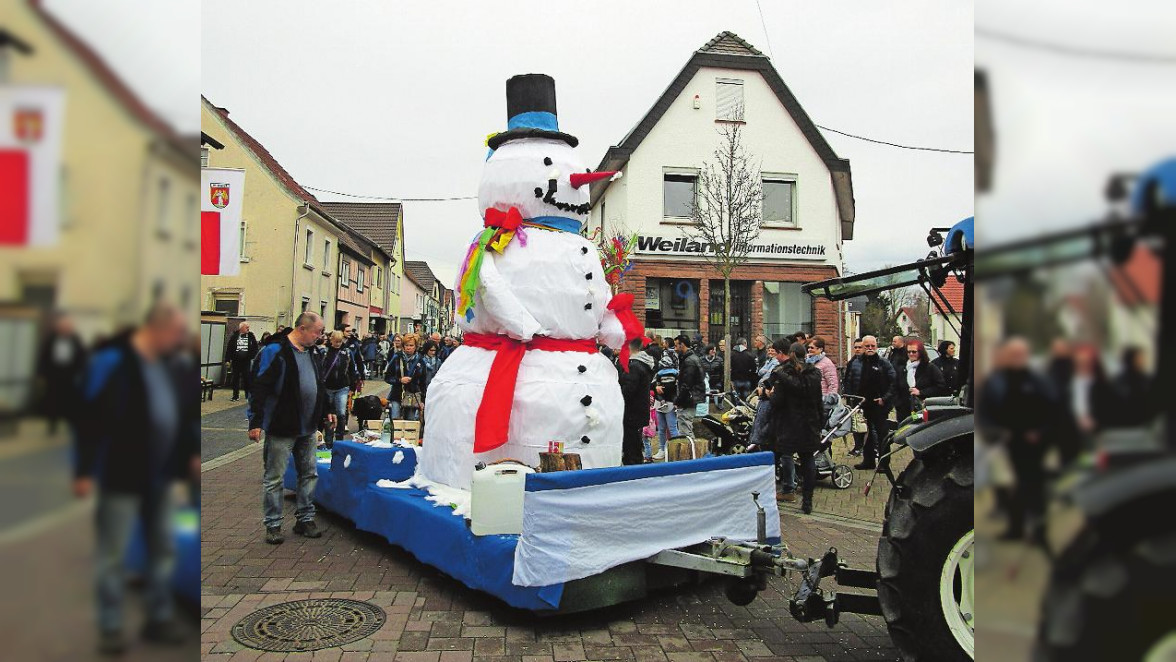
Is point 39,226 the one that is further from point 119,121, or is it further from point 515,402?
point 515,402

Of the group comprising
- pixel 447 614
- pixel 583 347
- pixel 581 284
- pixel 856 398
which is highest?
pixel 581 284

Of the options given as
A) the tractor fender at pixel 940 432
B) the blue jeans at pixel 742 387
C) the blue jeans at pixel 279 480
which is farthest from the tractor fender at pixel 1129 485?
the blue jeans at pixel 742 387

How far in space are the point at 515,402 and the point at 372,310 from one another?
33117mm

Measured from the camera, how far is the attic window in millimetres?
22344

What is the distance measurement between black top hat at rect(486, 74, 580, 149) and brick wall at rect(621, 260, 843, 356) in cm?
1487

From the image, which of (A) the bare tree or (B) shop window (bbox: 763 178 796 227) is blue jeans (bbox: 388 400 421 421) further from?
(B) shop window (bbox: 763 178 796 227)

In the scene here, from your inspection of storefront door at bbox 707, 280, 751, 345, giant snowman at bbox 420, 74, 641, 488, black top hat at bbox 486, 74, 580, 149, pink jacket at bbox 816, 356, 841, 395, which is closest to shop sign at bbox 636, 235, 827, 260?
storefront door at bbox 707, 280, 751, 345

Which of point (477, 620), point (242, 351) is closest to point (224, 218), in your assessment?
point (477, 620)

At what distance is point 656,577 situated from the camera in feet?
14.9

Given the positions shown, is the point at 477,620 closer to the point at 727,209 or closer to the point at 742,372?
the point at 742,372

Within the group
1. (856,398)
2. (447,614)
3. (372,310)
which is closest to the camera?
(447,614)

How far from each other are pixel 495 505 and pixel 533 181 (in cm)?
265

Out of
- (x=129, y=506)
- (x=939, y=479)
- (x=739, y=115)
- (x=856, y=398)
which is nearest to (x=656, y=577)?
(x=939, y=479)

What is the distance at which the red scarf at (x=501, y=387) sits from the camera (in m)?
5.22
